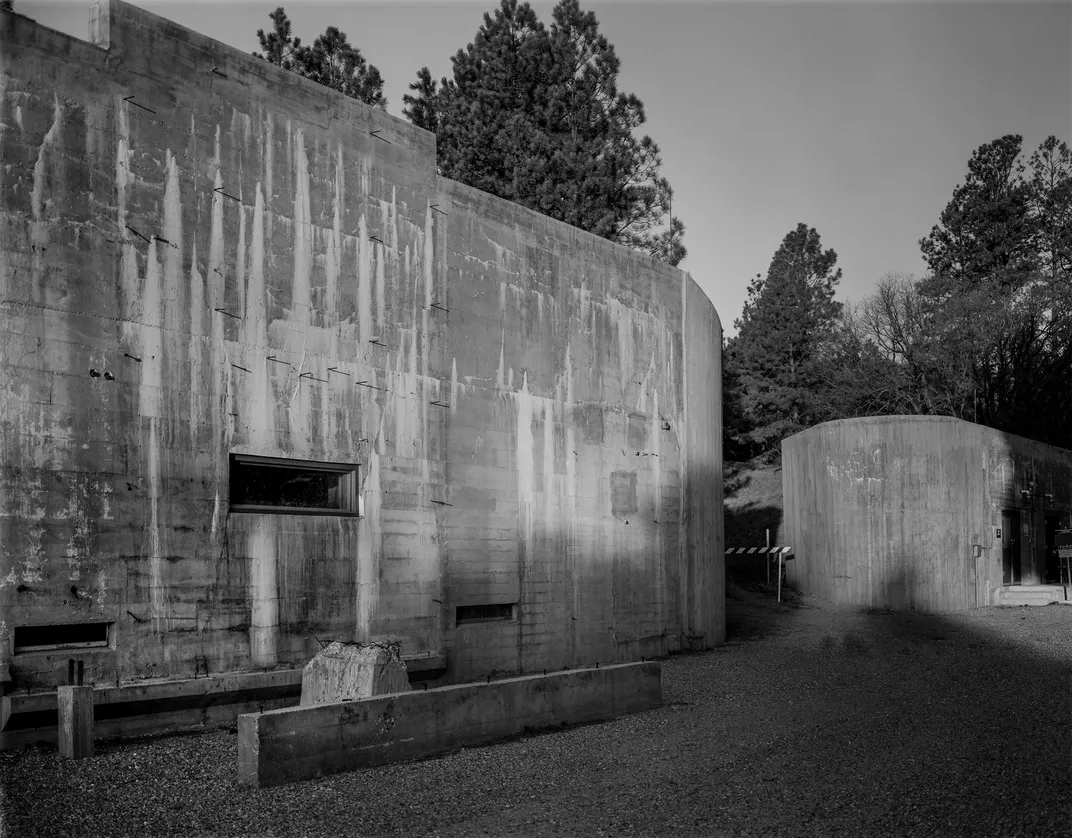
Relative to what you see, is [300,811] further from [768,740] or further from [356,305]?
[356,305]

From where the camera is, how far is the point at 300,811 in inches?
276

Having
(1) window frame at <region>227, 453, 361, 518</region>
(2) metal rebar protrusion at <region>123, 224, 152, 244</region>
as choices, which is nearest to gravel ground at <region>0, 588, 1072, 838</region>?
(1) window frame at <region>227, 453, 361, 518</region>

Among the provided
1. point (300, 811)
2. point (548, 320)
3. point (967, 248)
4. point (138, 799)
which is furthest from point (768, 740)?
point (967, 248)

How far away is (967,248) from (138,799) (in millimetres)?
52215

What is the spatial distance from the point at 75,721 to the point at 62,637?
3.61 ft

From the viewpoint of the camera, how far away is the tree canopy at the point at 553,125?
106ft

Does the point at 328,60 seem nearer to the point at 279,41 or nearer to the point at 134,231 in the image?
the point at 279,41

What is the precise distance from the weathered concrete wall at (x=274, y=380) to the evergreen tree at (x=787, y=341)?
33.6 meters

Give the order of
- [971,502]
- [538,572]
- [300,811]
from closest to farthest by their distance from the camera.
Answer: [300,811] → [538,572] → [971,502]

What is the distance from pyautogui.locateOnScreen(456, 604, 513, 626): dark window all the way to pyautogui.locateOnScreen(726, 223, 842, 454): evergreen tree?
35.1 meters

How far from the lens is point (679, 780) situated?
26.5 ft

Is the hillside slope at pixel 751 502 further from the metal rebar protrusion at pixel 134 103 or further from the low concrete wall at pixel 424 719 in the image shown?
the metal rebar protrusion at pixel 134 103

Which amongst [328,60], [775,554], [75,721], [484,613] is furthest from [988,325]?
[75,721]

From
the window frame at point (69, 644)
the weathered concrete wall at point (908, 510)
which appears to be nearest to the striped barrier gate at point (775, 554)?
the weathered concrete wall at point (908, 510)
